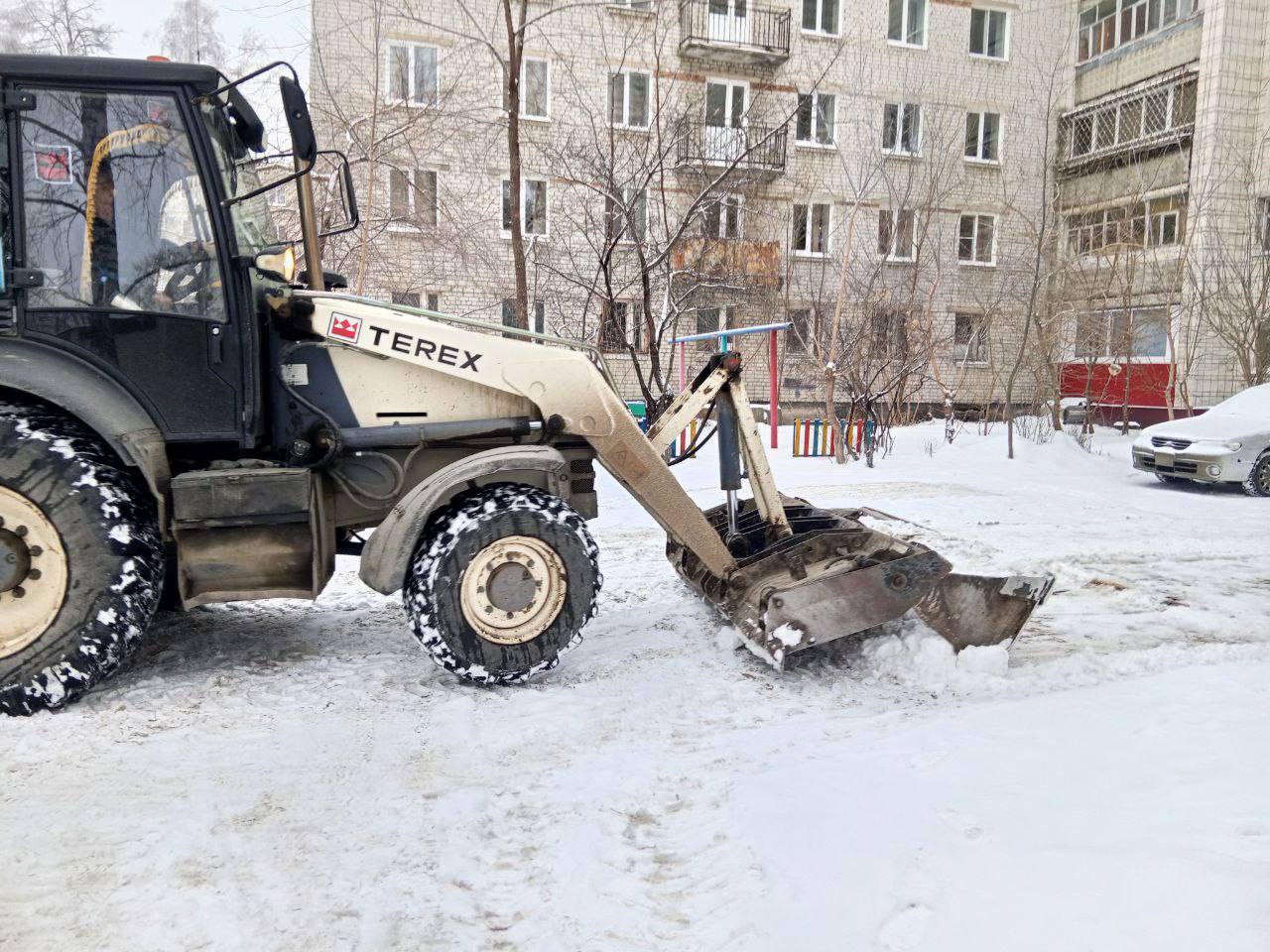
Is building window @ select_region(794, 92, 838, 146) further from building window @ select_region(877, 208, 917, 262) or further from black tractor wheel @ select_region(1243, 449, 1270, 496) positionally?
black tractor wheel @ select_region(1243, 449, 1270, 496)

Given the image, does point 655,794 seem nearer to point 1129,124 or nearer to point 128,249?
point 128,249

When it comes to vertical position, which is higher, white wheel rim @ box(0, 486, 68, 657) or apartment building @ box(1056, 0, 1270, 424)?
apartment building @ box(1056, 0, 1270, 424)

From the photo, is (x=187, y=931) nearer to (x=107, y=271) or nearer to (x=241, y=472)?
(x=241, y=472)

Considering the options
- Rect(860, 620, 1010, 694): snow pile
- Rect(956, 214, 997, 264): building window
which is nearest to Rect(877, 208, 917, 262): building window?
Rect(956, 214, 997, 264): building window

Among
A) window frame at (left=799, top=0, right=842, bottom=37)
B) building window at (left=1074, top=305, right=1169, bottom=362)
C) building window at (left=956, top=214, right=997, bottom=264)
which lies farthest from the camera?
building window at (left=956, top=214, right=997, bottom=264)

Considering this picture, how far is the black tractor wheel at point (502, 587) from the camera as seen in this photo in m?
4.11

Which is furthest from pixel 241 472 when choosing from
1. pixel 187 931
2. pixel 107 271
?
pixel 187 931

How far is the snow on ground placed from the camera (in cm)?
245

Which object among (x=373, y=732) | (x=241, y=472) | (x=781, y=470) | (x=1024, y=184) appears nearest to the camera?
(x=373, y=732)

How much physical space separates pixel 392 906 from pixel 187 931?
1.66ft

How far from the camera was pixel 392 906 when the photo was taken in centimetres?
254

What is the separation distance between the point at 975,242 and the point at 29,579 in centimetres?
2721

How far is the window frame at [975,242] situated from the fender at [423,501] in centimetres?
2506

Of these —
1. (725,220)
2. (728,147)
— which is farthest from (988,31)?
(728,147)
